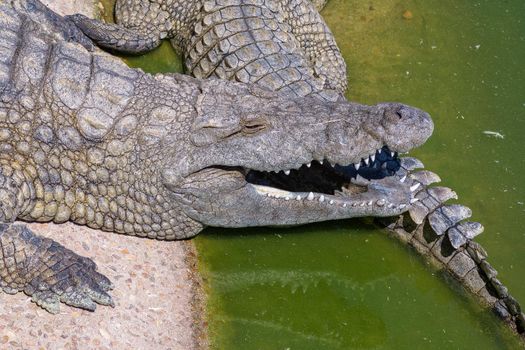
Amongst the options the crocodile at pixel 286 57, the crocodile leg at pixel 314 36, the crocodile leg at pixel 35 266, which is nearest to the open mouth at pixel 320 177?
the crocodile at pixel 286 57

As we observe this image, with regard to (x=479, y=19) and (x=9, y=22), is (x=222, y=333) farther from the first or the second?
(x=479, y=19)

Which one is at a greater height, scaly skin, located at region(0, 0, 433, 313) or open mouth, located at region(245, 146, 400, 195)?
scaly skin, located at region(0, 0, 433, 313)

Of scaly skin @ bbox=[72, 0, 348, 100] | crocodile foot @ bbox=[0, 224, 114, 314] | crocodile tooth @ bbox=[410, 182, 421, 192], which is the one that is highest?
scaly skin @ bbox=[72, 0, 348, 100]

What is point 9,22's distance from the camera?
15.3ft

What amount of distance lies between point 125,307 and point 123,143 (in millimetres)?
904

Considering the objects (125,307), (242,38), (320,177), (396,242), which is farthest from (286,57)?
(125,307)

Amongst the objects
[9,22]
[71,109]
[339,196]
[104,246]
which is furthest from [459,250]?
[9,22]

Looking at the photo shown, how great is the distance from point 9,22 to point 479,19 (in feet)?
13.8

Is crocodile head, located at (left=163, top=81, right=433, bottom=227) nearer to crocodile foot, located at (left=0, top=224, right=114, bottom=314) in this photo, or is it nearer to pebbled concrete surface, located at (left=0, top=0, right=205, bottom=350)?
pebbled concrete surface, located at (left=0, top=0, right=205, bottom=350)

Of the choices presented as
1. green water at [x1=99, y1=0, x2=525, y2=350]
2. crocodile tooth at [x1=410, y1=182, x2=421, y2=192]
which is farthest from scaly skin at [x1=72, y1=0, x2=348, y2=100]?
crocodile tooth at [x1=410, y1=182, x2=421, y2=192]

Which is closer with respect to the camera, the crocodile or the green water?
the green water

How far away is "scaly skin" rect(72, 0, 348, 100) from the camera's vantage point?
5.89 metres

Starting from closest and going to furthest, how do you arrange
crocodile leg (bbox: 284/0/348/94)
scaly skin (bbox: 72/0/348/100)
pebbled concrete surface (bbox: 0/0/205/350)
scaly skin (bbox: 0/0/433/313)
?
pebbled concrete surface (bbox: 0/0/205/350) < scaly skin (bbox: 0/0/433/313) < scaly skin (bbox: 72/0/348/100) < crocodile leg (bbox: 284/0/348/94)

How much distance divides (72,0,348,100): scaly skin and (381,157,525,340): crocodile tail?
35.3 inches
